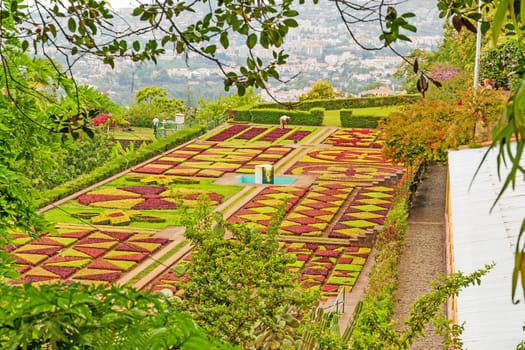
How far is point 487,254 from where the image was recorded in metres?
9.15

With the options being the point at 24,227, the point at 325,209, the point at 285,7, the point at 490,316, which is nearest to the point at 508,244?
the point at 490,316

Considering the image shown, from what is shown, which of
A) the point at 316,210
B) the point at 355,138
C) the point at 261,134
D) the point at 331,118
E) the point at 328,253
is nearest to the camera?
the point at 328,253

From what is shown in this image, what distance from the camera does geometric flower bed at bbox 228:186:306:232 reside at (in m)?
22.9

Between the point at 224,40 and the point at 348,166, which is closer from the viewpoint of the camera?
the point at 224,40

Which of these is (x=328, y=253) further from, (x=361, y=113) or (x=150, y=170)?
(x=361, y=113)

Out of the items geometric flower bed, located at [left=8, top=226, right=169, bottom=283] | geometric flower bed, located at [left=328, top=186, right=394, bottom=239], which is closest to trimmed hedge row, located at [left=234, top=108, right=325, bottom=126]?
geometric flower bed, located at [left=328, top=186, right=394, bottom=239]

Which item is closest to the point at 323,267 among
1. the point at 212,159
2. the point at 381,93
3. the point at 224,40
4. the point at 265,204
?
the point at 265,204

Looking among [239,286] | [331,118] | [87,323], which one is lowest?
[331,118]

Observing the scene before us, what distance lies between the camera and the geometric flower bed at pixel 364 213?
845 inches

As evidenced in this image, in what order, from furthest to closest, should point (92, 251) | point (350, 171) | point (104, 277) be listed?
point (350, 171) → point (92, 251) → point (104, 277)

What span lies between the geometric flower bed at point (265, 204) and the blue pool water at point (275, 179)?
1.38 meters

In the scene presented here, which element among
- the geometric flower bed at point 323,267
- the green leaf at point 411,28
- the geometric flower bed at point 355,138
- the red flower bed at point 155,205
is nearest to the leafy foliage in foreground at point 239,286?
the green leaf at point 411,28

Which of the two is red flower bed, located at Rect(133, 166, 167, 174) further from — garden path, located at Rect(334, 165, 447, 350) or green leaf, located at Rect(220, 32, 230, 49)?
green leaf, located at Rect(220, 32, 230, 49)

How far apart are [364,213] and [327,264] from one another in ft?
16.8
